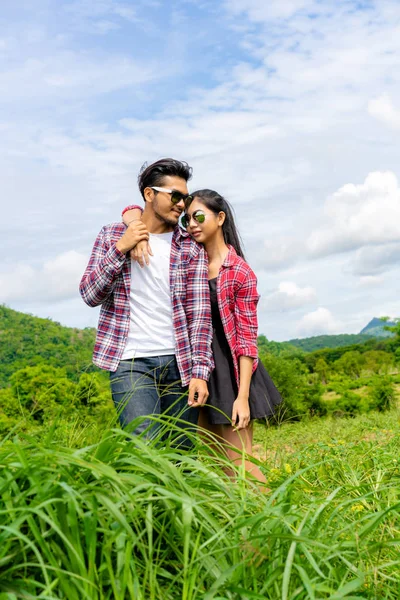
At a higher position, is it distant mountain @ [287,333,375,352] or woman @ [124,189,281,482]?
distant mountain @ [287,333,375,352]

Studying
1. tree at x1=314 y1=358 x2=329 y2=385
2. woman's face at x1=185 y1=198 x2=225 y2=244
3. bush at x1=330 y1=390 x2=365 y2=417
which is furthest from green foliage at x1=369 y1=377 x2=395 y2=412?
tree at x1=314 y1=358 x2=329 y2=385

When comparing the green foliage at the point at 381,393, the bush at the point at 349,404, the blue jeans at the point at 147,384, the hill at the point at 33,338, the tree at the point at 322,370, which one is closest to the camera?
the blue jeans at the point at 147,384

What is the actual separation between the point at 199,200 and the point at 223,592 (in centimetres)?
235

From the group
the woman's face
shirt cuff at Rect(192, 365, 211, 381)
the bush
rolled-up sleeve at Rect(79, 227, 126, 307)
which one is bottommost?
the bush

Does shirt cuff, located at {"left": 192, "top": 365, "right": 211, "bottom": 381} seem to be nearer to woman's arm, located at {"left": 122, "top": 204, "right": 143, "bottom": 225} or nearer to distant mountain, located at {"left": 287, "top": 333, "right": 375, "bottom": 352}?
woman's arm, located at {"left": 122, "top": 204, "right": 143, "bottom": 225}

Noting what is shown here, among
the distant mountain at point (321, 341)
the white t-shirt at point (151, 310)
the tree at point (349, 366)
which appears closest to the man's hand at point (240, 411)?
the white t-shirt at point (151, 310)

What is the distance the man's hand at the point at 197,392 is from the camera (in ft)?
11.0

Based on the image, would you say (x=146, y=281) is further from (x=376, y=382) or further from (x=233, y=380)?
(x=376, y=382)

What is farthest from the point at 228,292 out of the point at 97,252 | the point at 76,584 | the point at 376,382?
the point at 376,382

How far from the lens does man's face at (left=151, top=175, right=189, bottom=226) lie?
357 cm

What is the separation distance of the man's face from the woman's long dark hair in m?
0.08

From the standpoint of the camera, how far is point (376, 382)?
20609mm

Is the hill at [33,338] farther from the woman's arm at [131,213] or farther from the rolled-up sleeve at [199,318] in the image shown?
the rolled-up sleeve at [199,318]

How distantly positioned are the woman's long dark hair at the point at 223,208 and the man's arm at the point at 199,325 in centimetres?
31
